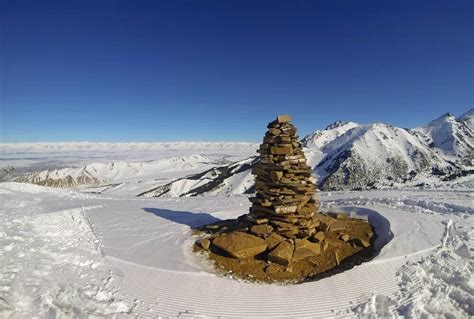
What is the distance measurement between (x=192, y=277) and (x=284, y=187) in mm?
6066

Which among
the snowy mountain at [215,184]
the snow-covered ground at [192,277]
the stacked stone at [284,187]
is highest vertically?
the stacked stone at [284,187]

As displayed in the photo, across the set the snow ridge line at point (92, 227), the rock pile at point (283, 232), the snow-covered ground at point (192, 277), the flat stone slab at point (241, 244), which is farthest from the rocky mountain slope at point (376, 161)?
the flat stone slab at point (241, 244)

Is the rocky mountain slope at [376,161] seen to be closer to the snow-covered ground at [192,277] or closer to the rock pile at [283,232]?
the snow-covered ground at [192,277]

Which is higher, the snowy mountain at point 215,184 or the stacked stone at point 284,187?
the stacked stone at point 284,187

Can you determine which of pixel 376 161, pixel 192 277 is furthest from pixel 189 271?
pixel 376 161

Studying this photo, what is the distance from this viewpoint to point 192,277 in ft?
41.2

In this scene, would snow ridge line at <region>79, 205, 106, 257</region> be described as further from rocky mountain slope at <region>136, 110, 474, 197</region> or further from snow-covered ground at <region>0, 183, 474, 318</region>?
rocky mountain slope at <region>136, 110, 474, 197</region>

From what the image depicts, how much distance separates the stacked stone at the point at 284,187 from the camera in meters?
15.3

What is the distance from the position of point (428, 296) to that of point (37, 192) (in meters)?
38.0

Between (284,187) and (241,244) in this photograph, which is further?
(284,187)

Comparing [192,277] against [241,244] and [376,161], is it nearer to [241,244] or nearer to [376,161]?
[241,244]

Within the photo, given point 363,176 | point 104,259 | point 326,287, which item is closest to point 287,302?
point 326,287

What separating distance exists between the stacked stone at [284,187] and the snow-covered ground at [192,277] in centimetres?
358

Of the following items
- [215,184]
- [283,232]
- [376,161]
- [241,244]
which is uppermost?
[376,161]
